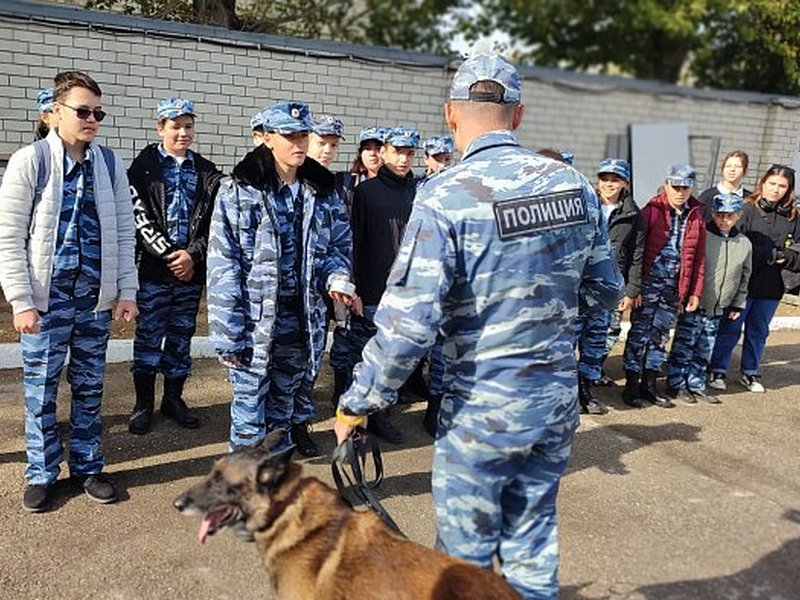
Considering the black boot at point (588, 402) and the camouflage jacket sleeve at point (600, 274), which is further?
the black boot at point (588, 402)

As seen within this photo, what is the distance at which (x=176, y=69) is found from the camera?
793cm

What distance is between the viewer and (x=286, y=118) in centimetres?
333

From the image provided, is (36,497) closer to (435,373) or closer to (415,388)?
(435,373)

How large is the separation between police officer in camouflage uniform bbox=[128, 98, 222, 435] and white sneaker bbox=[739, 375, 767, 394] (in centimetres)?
477

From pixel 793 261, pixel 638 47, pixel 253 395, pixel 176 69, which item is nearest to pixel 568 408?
pixel 253 395

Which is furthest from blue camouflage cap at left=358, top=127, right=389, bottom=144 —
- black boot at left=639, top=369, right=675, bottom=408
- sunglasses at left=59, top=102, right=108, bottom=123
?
black boot at left=639, top=369, right=675, bottom=408

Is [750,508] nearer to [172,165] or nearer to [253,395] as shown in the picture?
[253,395]

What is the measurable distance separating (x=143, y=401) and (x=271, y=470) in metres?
2.77

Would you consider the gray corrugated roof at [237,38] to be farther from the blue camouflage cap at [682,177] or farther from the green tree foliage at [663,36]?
the green tree foliage at [663,36]

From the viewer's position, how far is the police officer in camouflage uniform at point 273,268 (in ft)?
11.2

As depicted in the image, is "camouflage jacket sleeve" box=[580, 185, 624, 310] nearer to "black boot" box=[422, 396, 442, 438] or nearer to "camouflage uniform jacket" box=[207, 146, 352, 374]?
"camouflage uniform jacket" box=[207, 146, 352, 374]

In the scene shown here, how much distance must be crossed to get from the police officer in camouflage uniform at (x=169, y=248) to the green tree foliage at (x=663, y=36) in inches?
555

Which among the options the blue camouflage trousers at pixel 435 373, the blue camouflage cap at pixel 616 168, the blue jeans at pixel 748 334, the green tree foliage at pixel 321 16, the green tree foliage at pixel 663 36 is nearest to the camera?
the blue camouflage trousers at pixel 435 373

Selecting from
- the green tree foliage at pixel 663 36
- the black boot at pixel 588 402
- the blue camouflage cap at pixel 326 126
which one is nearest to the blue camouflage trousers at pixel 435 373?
the black boot at pixel 588 402
